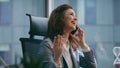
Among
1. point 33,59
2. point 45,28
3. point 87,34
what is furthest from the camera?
point 87,34

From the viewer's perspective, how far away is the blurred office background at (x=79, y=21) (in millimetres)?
3127

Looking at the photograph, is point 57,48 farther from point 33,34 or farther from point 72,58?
point 33,34

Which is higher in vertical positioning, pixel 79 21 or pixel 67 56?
pixel 79 21

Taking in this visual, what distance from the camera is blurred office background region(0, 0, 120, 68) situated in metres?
3.13

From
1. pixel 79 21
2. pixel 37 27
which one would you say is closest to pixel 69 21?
pixel 37 27

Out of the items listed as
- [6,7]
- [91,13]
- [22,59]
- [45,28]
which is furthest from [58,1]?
[22,59]

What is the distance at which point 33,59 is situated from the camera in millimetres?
743

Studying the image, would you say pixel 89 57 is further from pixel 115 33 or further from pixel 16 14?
pixel 16 14

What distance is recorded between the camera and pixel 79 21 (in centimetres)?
314

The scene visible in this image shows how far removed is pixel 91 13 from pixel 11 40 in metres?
1.06

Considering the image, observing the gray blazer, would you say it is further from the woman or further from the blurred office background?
the blurred office background

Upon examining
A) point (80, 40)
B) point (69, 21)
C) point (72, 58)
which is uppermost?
point (69, 21)

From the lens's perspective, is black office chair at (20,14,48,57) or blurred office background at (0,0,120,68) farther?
blurred office background at (0,0,120,68)

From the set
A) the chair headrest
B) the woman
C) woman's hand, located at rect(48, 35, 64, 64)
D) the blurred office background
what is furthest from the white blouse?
the blurred office background
